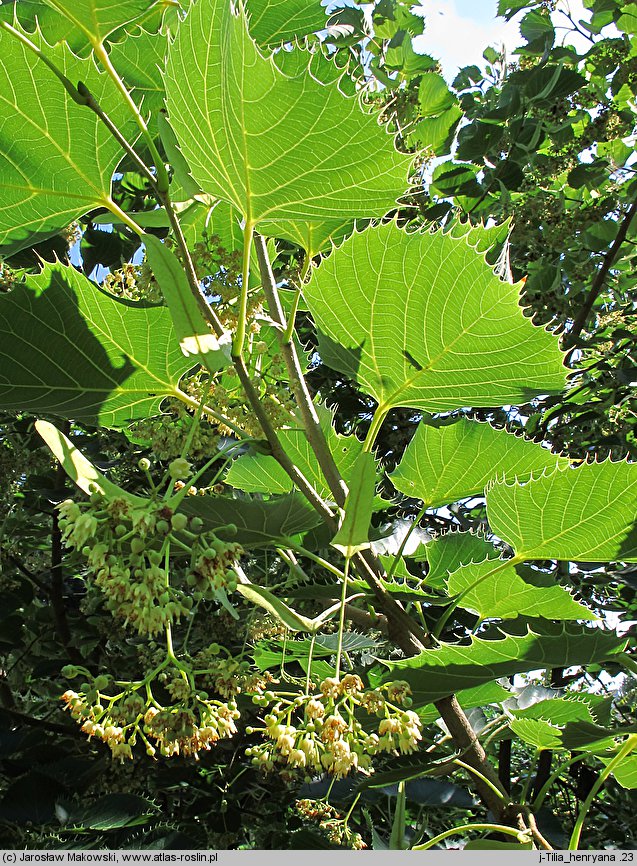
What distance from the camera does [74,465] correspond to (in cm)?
94

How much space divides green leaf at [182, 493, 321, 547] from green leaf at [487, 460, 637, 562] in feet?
1.23

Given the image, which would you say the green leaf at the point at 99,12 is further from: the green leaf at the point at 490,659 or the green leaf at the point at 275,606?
the green leaf at the point at 490,659

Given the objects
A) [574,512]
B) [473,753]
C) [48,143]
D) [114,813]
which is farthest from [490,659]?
[114,813]

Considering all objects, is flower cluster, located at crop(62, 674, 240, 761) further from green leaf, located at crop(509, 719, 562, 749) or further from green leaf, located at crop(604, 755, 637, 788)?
green leaf, located at crop(604, 755, 637, 788)

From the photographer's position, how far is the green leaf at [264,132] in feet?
3.41

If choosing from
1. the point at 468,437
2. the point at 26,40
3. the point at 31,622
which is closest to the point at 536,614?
the point at 468,437

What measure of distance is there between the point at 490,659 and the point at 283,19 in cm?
141

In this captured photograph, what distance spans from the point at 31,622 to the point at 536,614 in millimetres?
2539

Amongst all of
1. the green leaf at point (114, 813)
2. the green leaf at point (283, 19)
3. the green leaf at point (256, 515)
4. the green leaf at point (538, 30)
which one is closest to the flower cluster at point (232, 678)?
the green leaf at point (256, 515)

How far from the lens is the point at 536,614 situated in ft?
4.91

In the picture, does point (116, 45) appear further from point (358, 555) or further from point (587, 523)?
point (587, 523)

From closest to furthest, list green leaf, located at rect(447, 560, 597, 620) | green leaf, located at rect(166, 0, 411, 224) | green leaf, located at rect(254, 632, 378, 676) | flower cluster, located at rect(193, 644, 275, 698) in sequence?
green leaf, located at rect(166, 0, 411, 224) < flower cluster, located at rect(193, 644, 275, 698) < green leaf, located at rect(447, 560, 597, 620) < green leaf, located at rect(254, 632, 378, 676)

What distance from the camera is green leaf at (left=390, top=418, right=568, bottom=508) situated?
161 centimetres

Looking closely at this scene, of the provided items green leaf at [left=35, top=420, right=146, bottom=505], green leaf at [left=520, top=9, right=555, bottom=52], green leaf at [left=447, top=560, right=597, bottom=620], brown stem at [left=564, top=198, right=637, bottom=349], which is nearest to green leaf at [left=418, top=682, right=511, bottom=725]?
green leaf at [left=447, top=560, right=597, bottom=620]
